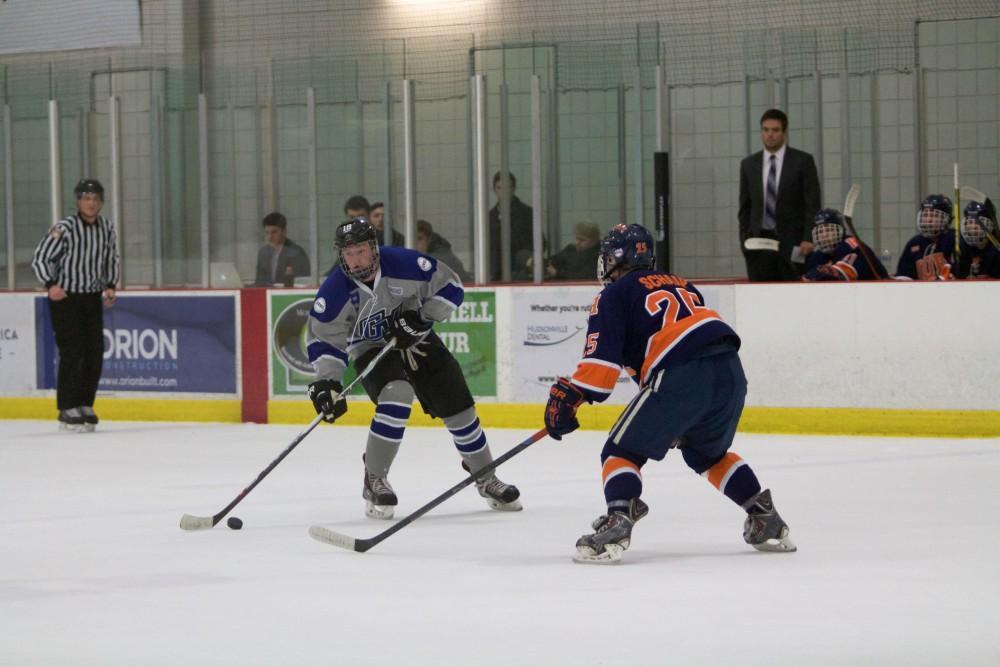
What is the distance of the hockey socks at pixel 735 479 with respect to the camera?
4.53 metres

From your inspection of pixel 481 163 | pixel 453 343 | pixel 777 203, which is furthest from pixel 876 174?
pixel 453 343

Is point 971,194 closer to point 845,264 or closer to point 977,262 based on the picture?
point 977,262

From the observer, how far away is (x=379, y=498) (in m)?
5.44

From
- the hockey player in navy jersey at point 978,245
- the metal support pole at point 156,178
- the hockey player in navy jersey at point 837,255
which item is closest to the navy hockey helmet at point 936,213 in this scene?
the hockey player in navy jersey at point 978,245

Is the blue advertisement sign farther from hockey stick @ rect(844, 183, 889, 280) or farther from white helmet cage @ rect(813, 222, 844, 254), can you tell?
hockey stick @ rect(844, 183, 889, 280)

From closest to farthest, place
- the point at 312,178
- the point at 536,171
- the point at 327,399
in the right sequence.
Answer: the point at 327,399, the point at 536,171, the point at 312,178

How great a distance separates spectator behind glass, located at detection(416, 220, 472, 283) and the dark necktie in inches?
70.5

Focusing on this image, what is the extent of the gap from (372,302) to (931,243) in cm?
380

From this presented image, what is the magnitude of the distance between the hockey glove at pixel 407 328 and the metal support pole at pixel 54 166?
540cm

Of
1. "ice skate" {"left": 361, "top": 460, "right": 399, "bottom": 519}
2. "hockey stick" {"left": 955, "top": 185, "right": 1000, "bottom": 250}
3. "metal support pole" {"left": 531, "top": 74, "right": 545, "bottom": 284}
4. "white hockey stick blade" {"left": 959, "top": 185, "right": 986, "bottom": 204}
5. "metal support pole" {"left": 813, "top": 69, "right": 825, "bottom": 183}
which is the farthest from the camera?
"metal support pole" {"left": 531, "top": 74, "right": 545, "bottom": 284}

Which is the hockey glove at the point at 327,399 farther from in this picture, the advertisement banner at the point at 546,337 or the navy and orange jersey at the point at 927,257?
the navy and orange jersey at the point at 927,257


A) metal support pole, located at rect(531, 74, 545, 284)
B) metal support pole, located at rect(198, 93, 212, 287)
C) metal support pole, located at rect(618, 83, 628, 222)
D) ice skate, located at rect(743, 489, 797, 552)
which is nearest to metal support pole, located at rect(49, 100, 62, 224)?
metal support pole, located at rect(198, 93, 212, 287)

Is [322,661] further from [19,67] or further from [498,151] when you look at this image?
[19,67]

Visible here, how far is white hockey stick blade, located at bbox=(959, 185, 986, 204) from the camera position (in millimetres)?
8133
